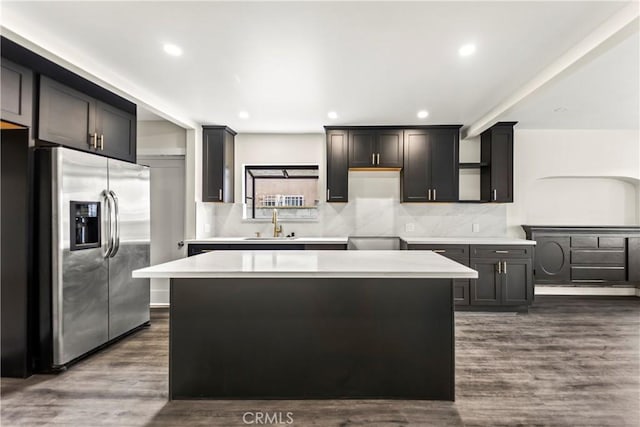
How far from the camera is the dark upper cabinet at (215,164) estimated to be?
4.57 metres

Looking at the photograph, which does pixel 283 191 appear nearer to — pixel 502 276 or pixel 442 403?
pixel 502 276

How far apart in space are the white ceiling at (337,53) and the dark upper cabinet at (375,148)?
69 centimetres

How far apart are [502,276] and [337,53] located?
3.34 metres

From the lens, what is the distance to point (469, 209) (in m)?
4.92

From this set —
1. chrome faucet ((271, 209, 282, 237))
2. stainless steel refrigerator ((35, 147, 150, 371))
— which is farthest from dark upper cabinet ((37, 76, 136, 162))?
chrome faucet ((271, 209, 282, 237))

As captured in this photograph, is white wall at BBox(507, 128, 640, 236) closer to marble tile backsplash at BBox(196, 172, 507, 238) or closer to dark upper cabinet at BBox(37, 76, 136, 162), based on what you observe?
marble tile backsplash at BBox(196, 172, 507, 238)

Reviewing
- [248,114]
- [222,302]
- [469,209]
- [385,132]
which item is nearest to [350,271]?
[222,302]

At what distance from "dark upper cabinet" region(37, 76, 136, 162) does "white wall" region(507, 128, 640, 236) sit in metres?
5.04

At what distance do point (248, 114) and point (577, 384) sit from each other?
3956mm

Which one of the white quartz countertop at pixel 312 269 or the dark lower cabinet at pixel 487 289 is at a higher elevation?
the white quartz countertop at pixel 312 269

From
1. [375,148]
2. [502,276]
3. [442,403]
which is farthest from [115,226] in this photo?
[502,276]

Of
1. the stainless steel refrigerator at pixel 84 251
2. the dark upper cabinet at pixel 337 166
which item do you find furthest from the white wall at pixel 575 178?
the stainless steel refrigerator at pixel 84 251

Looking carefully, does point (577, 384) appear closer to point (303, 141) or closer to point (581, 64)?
point (581, 64)

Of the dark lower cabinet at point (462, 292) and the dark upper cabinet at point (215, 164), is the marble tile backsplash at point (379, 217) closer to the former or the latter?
the dark upper cabinet at point (215, 164)
